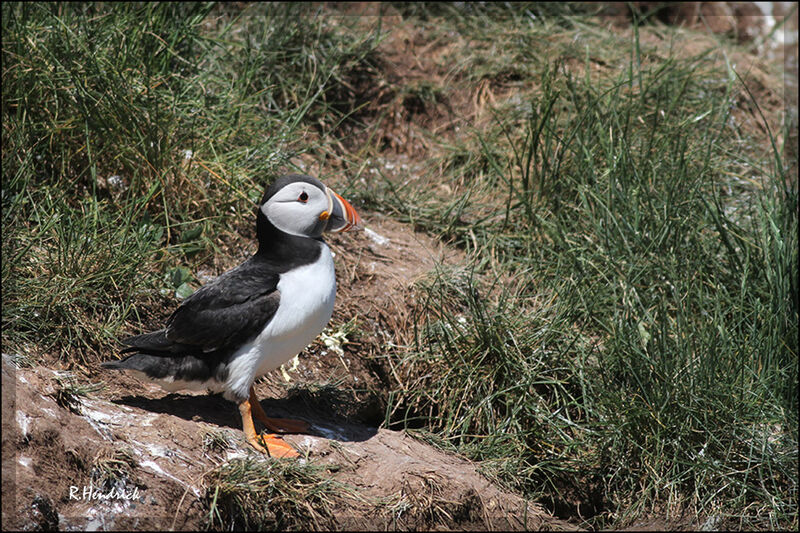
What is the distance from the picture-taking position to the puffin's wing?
10.1 feet

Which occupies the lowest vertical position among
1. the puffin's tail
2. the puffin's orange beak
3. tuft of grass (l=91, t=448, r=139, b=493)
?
tuft of grass (l=91, t=448, r=139, b=493)

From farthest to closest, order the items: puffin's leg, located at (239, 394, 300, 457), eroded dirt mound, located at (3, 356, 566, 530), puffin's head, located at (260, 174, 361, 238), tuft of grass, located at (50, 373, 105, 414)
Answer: puffin's head, located at (260, 174, 361, 238), puffin's leg, located at (239, 394, 300, 457), tuft of grass, located at (50, 373, 105, 414), eroded dirt mound, located at (3, 356, 566, 530)

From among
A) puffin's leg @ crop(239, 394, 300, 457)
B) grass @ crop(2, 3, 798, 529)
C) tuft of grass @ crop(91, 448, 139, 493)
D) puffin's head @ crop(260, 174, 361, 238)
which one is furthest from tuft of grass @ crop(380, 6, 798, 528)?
tuft of grass @ crop(91, 448, 139, 493)

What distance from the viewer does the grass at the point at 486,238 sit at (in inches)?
134

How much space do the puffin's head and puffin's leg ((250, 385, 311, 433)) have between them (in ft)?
2.27

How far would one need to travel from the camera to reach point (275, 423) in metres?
3.33

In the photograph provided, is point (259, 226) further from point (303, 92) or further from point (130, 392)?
point (303, 92)

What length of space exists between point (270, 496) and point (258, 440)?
0.98 feet

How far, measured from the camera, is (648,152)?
15.2 feet

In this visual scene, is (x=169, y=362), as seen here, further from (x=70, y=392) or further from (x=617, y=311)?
(x=617, y=311)

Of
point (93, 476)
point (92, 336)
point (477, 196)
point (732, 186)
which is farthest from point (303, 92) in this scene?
point (93, 476)

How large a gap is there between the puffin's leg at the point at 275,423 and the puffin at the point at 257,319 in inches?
3.5

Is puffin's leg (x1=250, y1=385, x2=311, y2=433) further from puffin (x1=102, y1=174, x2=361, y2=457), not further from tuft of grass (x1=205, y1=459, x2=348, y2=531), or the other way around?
tuft of grass (x1=205, y1=459, x2=348, y2=531)

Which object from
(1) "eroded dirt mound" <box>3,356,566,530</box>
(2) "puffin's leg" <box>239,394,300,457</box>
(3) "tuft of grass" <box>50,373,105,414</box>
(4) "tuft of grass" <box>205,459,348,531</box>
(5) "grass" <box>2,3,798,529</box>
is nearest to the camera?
(1) "eroded dirt mound" <box>3,356,566,530</box>
